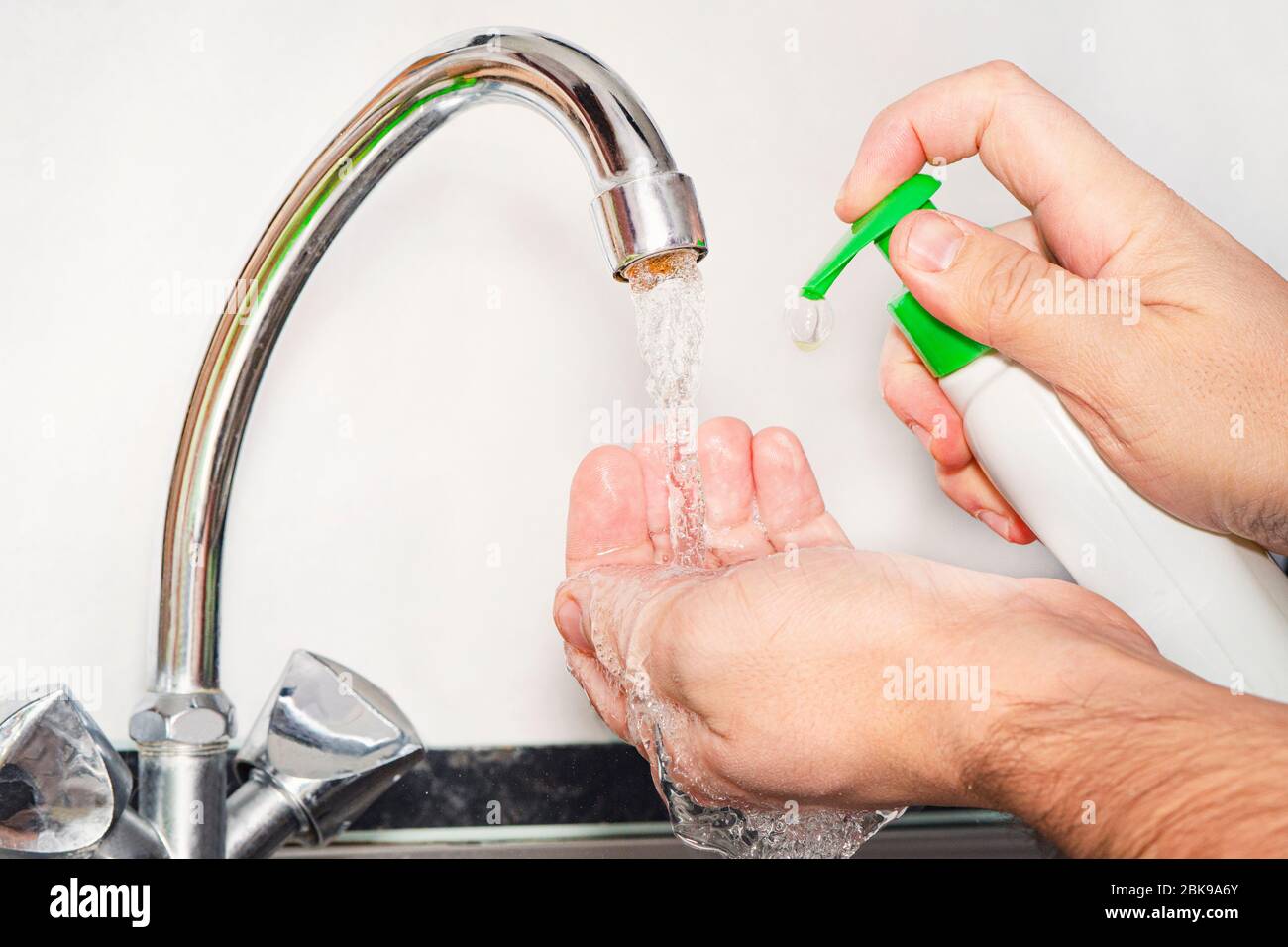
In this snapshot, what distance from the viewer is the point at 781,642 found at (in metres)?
0.41

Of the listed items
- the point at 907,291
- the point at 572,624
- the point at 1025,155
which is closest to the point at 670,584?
the point at 572,624

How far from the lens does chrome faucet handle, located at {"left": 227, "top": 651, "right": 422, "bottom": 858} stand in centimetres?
49

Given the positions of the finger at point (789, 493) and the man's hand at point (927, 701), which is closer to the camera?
the man's hand at point (927, 701)

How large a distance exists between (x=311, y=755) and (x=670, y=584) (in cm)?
19

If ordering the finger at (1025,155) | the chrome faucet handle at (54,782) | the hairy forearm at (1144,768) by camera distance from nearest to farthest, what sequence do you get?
1. the hairy forearm at (1144,768)
2. the chrome faucet handle at (54,782)
3. the finger at (1025,155)

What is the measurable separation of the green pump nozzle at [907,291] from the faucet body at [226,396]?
0.14 metres

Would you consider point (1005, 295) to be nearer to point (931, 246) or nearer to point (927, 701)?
point (931, 246)

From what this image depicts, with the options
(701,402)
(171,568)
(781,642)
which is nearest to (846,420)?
(701,402)

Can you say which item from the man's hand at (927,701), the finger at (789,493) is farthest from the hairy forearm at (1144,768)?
the finger at (789,493)

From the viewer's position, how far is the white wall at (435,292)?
0.56 meters

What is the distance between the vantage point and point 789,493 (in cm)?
57

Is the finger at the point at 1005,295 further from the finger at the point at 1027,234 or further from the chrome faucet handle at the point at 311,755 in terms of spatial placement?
the chrome faucet handle at the point at 311,755
